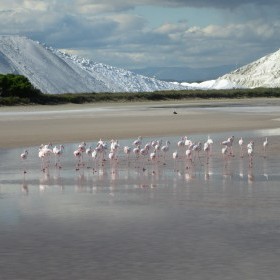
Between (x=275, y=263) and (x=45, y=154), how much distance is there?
11521mm

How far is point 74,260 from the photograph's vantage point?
959cm

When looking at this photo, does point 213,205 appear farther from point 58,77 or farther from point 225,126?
point 58,77

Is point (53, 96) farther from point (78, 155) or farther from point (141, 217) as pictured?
point (141, 217)

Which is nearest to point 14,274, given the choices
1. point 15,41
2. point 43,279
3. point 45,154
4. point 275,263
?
point 43,279

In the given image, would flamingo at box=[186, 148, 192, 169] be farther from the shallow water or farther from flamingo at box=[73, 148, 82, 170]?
flamingo at box=[73, 148, 82, 170]

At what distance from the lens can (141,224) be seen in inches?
460

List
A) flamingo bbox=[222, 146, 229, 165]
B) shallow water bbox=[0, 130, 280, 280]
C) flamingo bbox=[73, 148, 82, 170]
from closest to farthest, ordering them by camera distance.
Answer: shallow water bbox=[0, 130, 280, 280] < flamingo bbox=[73, 148, 82, 170] < flamingo bbox=[222, 146, 229, 165]

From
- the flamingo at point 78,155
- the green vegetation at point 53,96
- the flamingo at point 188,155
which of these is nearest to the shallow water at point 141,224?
the flamingo at point 78,155

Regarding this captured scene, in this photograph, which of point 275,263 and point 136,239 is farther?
point 136,239

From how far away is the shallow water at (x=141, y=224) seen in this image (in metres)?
9.23

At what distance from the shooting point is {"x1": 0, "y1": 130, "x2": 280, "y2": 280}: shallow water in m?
9.23

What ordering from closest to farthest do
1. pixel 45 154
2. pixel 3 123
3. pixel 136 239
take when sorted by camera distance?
pixel 136 239
pixel 45 154
pixel 3 123

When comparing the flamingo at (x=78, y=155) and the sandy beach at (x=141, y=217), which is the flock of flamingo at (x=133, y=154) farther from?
the sandy beach at (x=141, y=217)

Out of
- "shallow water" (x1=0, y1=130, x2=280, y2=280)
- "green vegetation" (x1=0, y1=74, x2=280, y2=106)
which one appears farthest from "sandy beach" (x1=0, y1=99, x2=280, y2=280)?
"green vegetation" (x1=0, y1=74, x2=280, y2=106)
